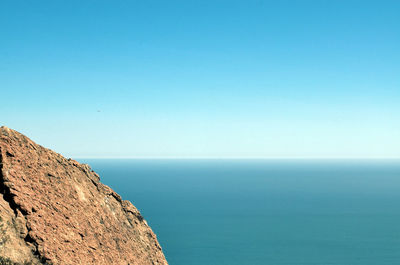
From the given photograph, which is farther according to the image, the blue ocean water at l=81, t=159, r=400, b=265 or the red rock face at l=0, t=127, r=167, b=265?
the blue ocean water at l=81, t=159, r=400, b=265

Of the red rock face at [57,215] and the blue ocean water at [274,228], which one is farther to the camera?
the blue ocean water at [274,228]

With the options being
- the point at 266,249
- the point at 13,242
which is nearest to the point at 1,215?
the point at 13,242

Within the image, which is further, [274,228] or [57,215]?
[274,228]

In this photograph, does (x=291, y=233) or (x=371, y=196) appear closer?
(x=291, y=233)

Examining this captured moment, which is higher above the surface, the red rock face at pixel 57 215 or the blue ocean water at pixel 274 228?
the red rock face at pixel 57 215

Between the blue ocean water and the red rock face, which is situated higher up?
the red rock face

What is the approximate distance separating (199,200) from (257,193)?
47216 mm

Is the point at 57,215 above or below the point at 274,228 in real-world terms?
above

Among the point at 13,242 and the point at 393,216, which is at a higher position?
the point at 13,242

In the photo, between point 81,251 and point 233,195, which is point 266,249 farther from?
point 233,195

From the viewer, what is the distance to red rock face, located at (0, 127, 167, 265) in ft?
38.0

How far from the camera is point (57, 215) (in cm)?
1380

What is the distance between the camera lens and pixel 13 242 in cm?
1073

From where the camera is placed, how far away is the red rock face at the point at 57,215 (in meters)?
11.6
